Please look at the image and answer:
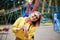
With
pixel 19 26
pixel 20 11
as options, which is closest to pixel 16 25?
pixel 19 26

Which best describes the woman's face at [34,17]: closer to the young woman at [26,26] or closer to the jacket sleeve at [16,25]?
the young woman at [26,26]

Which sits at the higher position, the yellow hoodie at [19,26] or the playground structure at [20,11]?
the playground structure at [20,11]

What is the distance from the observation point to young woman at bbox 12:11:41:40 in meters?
2.16

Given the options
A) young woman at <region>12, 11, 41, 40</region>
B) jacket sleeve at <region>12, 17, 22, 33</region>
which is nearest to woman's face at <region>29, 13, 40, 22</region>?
young woman at <region>12, 11, 41, 40</region>

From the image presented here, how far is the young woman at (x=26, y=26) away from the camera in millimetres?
2156

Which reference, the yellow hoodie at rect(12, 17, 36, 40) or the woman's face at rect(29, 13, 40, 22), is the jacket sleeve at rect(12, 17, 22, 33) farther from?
the woman's face at rect(29, 13, 40, 22)

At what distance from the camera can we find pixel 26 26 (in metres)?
2.17

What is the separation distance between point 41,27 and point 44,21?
69mm

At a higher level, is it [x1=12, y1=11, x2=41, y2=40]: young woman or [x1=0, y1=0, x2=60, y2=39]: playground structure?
[x1=0, y1=0, x2=60, y2=39]: playground structure

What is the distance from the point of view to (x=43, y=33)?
2213 millimetres

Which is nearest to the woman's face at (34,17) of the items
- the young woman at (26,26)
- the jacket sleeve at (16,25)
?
the young woman at (26,26)

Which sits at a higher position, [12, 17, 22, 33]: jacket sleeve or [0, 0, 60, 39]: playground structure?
[0, 0, 60, 39]: playground structure

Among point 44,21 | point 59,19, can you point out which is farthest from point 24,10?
point 59,19

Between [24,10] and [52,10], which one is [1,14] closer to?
[24,10]
